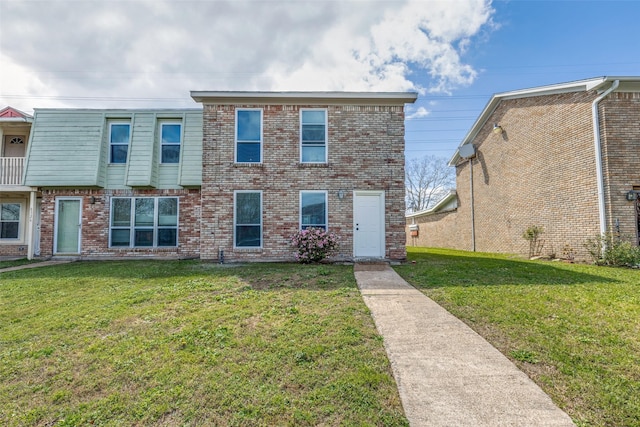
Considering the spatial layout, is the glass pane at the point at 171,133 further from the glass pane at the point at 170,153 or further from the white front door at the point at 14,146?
the white front door at the point at 14,146

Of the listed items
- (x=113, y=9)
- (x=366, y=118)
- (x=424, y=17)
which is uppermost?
(x=424, y=17)

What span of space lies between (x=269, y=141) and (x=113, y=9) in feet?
18.8

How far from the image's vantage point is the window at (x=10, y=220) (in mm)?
12516

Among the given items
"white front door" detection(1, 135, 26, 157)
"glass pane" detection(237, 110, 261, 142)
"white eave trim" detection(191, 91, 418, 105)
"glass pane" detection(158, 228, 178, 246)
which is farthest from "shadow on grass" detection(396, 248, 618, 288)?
"white front door" detection(1, 135, 26, 157)

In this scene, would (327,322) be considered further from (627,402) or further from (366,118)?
(366,118)

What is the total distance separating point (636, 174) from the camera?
8953mm

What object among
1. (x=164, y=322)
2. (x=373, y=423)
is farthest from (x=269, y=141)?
(x=373, y=423)

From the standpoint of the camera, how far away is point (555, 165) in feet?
34.8

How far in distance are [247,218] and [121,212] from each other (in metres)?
5.14

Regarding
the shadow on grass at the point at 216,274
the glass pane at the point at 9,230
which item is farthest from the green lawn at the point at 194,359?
the glass pane at the point at 9,230

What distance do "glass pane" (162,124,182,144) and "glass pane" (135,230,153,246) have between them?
3.43 meters

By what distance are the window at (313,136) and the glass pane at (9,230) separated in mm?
12197

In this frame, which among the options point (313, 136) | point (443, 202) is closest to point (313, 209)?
point (313, 136)

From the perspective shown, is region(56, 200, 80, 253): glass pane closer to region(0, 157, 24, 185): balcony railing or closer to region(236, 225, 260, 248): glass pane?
region(0, 157, 24, 185): balcony railing
